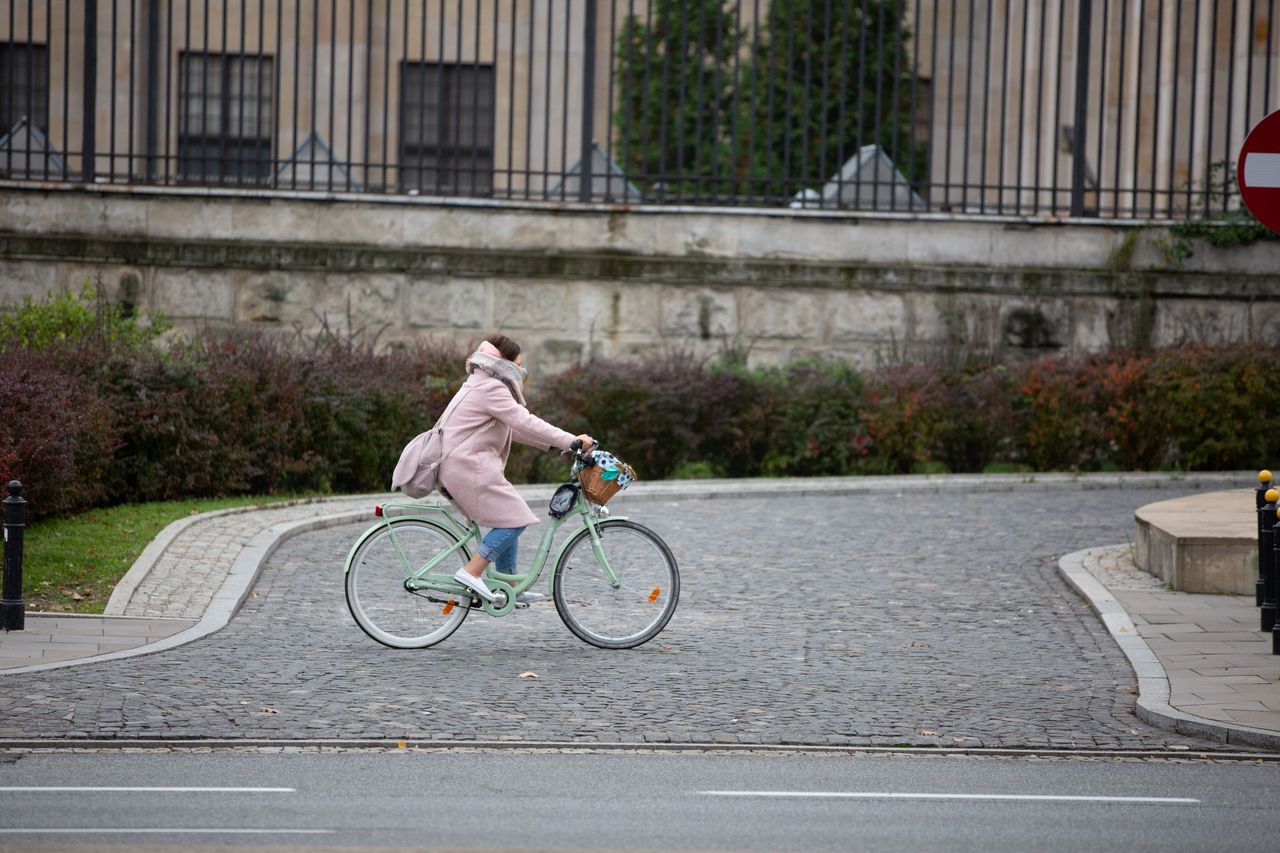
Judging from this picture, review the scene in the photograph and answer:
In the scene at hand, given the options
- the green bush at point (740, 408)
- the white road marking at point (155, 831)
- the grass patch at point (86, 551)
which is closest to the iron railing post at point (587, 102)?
the green bush at point (740, 408)

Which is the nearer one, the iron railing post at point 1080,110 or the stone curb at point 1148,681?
the stone curb at point 1148,681

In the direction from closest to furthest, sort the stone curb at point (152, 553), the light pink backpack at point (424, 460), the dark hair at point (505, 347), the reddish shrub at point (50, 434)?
the light pink backpack at point (424, 460)
the dark hair at point (505, 347)
the stone curb at point (152, 553)
the reddish shrub at point (50, 434)

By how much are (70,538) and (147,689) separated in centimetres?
379

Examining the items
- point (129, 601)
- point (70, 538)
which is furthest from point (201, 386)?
point (129, 601)

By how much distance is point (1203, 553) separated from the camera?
10.4m

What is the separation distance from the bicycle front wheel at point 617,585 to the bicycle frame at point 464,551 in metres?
0.04

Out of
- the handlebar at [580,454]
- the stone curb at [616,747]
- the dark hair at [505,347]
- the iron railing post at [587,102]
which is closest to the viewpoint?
the stone curb at [616,747]

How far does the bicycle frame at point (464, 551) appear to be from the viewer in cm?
893

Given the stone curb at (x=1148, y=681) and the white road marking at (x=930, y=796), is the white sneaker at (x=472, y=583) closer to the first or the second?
the white road marking at (x=930, y=796)

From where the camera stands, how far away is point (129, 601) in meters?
9.62

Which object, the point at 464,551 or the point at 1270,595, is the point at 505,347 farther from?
the point at 1270,595

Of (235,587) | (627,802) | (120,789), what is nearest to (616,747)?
(627,802)

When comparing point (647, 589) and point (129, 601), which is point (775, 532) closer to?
point (647, 589)

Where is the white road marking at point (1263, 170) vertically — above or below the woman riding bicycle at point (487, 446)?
above
